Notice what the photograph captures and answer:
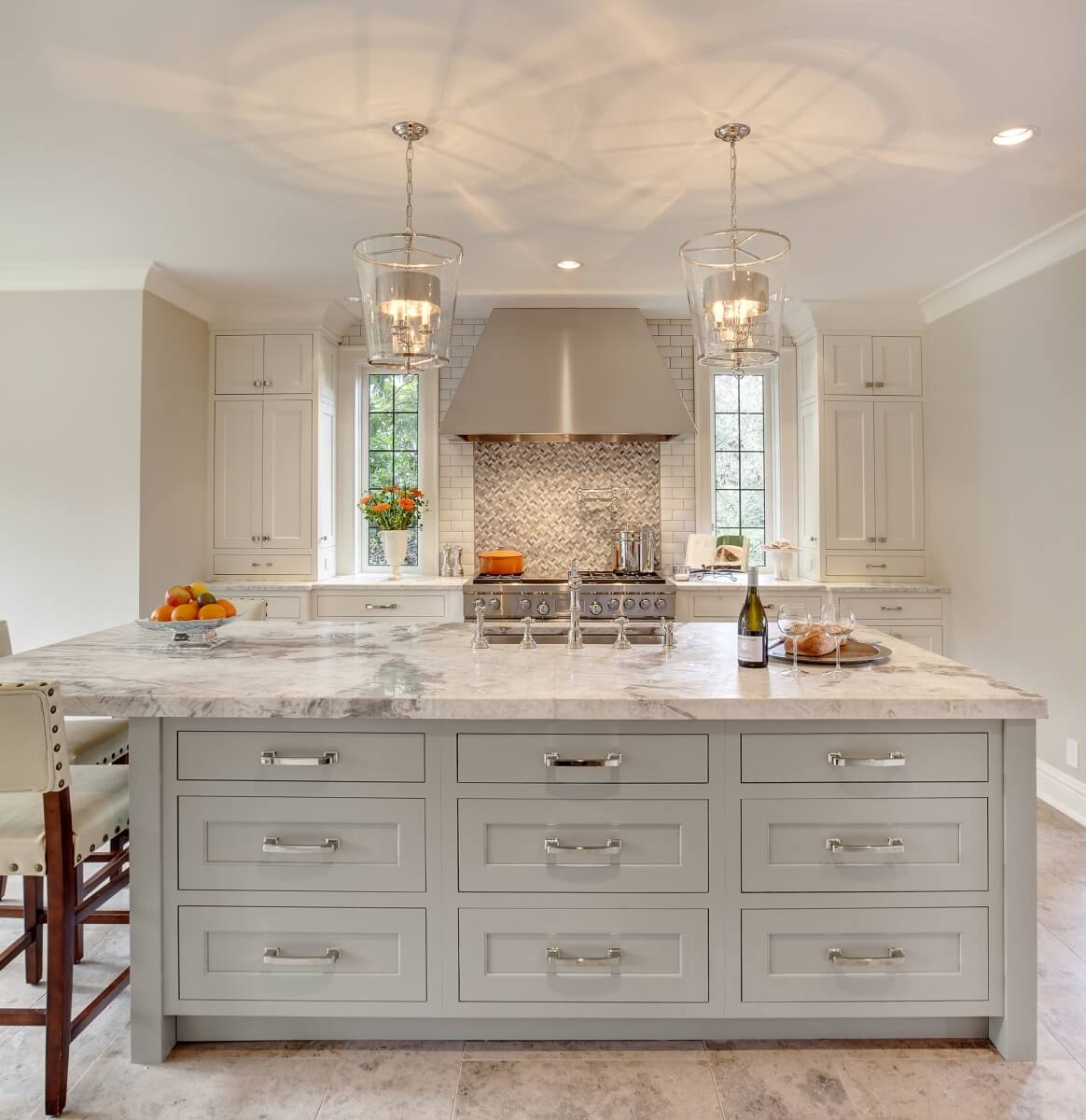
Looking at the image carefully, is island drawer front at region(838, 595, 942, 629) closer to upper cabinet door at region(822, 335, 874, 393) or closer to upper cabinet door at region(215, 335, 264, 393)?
upper cabinet door at region(822, 335, 874, 393)

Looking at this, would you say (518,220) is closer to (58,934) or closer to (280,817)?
(280,817)

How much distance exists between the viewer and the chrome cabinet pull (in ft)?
6.36

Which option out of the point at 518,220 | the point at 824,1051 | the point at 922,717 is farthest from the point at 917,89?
the point at 824,1051

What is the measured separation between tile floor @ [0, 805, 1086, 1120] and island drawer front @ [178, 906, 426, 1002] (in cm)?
16

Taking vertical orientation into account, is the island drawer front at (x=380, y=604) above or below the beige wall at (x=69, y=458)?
below

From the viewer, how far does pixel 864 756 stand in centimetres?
191

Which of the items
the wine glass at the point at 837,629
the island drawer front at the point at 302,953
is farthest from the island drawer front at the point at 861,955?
the island drawer front at the point at 302,953

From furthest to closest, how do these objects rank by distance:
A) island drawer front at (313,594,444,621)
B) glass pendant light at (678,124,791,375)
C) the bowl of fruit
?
island drawer front at (313,594,444,621), the bowl of fruit, glass pendant light at (678,124,791,375)

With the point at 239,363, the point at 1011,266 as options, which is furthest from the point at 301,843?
the point at 1011,266

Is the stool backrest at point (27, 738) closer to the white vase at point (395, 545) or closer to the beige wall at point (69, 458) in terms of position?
the beige wall at point (69, 458)

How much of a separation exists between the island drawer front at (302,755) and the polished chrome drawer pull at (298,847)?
145mm

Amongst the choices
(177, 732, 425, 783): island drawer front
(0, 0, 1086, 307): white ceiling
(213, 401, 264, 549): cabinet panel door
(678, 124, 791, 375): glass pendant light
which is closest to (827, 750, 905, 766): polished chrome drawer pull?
(177, 732, 425, 783): island drawer front

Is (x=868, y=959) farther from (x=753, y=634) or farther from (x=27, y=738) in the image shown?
(x=27, y=738)

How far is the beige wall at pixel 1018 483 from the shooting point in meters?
3.63
